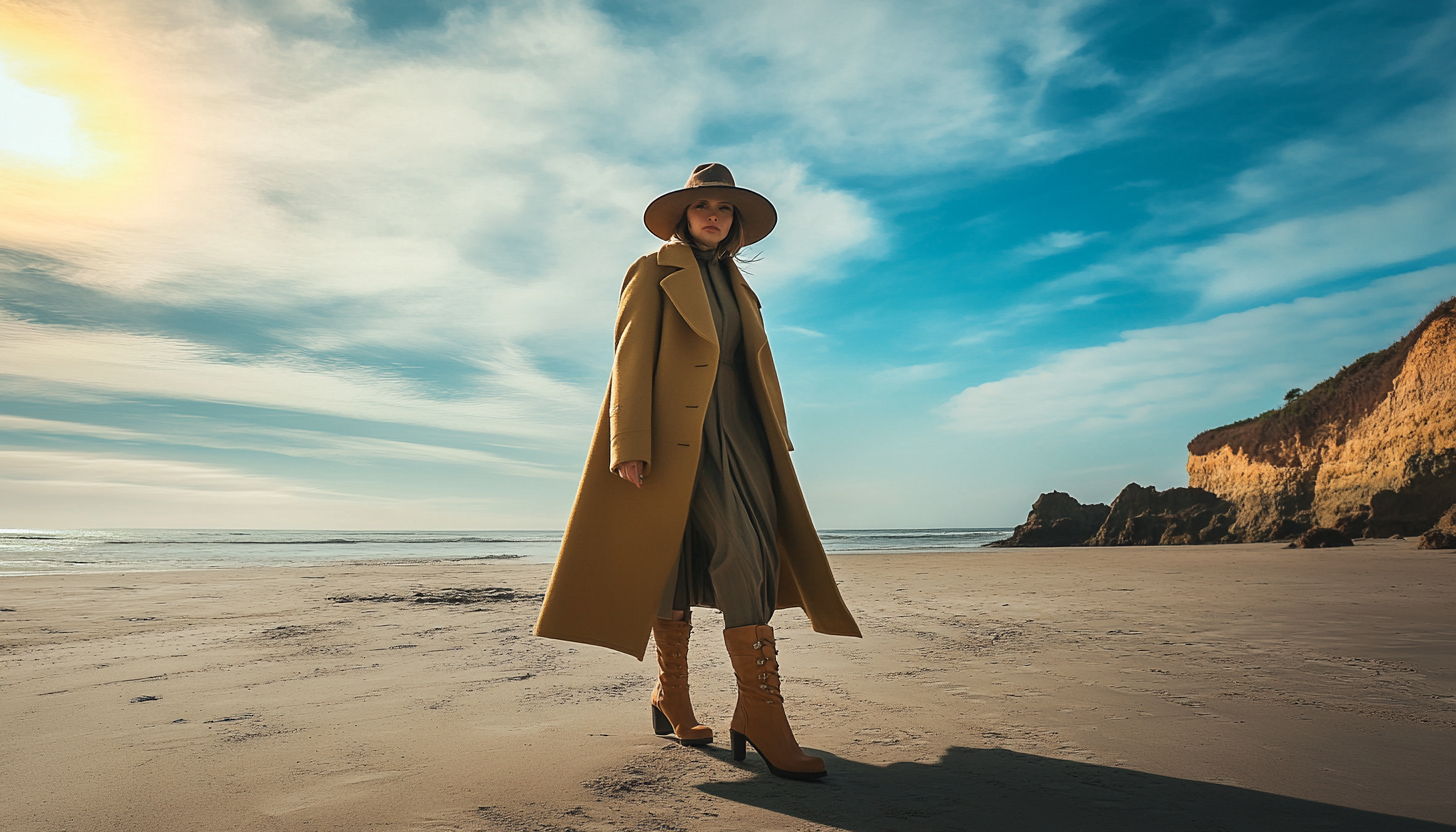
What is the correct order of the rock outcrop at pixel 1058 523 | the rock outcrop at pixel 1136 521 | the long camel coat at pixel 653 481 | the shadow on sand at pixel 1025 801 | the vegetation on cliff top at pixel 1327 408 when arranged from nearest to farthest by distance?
1. the shadow on sand at pixel 1025 801
2. the long camel coat at pixel 653 481
3. the vegetation on cliff top at pixel 1327 408
4. the rock outcrop at pixel 1136 521
5. the rock outcrop at pixel 1058 523

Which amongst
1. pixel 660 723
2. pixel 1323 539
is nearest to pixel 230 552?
pixel 660 723

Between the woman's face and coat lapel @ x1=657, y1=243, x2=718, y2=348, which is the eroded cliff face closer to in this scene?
the woman's face

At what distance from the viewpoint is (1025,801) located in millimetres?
1976

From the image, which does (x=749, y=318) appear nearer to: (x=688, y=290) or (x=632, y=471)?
(x=688, y=290)

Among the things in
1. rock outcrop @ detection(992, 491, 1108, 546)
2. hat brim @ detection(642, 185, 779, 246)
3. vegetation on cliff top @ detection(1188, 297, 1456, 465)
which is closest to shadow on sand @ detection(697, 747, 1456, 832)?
hat brim @ detection(642, 185, 779, 246)

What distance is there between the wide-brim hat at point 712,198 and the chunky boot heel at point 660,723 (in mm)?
2013

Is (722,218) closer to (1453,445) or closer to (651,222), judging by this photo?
(651,222)

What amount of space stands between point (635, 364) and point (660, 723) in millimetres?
1355

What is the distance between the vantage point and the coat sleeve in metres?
2.77

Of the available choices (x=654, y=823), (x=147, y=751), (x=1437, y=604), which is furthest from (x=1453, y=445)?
(x=147, y=751)

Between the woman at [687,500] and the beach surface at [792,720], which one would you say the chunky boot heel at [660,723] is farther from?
the beach surface at [792,720]

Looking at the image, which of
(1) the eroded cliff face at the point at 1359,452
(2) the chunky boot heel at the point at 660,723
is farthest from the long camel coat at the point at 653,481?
(1) the eroded cliff face at the point at 1359,452

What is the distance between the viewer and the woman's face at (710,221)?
3.20 m

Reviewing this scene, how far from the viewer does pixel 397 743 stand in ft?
8.42
